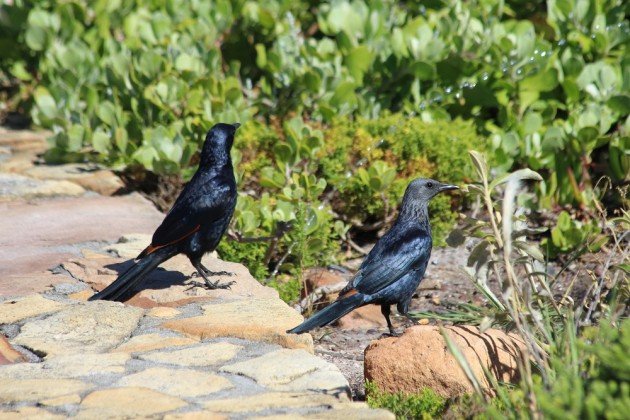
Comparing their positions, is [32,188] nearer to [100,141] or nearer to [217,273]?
[100,141]

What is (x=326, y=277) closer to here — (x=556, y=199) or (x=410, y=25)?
(x=556, y=199)

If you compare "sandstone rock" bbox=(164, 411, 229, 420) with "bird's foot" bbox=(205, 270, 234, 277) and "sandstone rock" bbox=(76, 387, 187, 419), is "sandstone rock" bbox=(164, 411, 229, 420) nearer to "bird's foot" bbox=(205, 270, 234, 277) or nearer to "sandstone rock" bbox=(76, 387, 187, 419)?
"sandstone rock" bbox=(76, 387, 187, 419)

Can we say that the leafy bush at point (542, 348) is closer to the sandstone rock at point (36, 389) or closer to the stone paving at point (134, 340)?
the stone paving at point (134, 340)

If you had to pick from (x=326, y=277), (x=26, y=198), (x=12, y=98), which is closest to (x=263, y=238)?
(x=326, y=277)

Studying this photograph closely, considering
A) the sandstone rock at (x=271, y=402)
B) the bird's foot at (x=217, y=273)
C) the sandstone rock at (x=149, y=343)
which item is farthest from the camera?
the bird's foot at (x=217, y=273)

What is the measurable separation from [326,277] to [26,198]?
234 cm

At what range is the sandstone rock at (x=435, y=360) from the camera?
397cm

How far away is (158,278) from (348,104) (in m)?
2.56

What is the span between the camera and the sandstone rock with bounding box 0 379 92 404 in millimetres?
3553

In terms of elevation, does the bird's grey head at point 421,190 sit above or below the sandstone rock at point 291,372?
above

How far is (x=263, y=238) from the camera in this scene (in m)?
5.88

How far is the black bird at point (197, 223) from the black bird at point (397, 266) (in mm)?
880

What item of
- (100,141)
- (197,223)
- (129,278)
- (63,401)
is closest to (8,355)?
(63,401)

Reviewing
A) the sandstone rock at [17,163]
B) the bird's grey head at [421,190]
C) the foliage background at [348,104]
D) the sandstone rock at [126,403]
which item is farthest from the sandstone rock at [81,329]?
the sandstone rock at [17,163]
